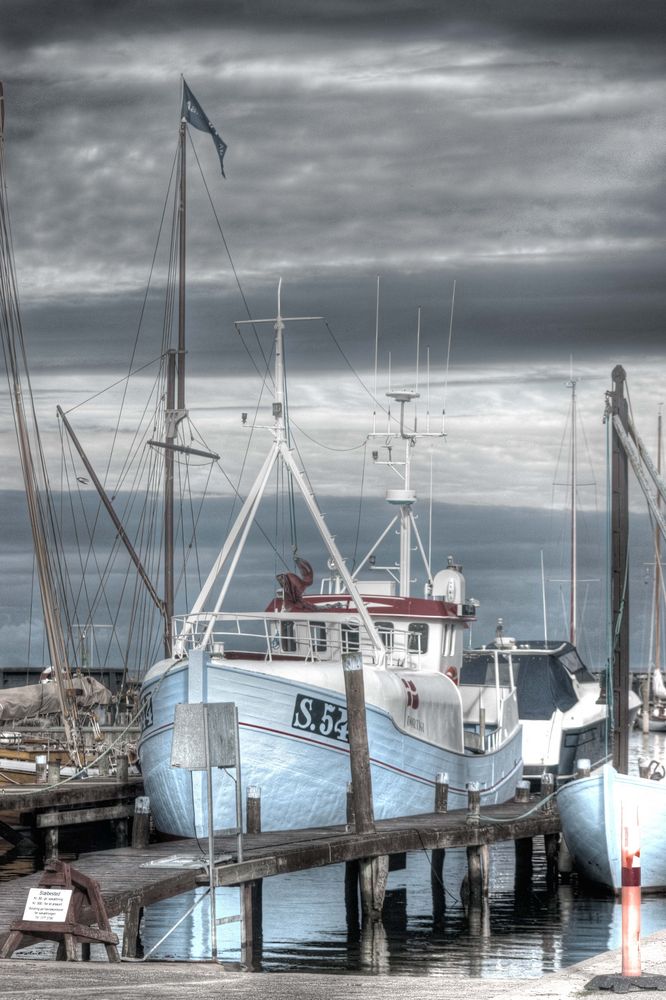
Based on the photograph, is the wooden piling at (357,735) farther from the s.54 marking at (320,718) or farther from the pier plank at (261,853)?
the s.54 marking at (320,718)

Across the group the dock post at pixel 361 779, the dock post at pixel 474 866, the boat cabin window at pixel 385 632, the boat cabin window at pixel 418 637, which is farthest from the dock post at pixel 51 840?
the boat cabin window at pixel 418 637

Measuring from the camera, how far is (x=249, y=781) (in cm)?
2288

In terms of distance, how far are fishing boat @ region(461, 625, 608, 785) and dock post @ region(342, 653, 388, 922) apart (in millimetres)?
13895

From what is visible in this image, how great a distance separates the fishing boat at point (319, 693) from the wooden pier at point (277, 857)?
959mm

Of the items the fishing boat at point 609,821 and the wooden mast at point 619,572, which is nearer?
the fishing boat at point 609,821

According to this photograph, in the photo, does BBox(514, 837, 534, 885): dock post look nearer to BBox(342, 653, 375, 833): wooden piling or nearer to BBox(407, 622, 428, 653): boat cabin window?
BBox(407, 622, 428, 653): boat cabin window

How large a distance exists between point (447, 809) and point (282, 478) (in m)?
7.00

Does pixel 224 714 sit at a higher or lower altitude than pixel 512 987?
higher

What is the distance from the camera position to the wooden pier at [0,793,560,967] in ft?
51.8

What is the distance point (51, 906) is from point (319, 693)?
1110 cm

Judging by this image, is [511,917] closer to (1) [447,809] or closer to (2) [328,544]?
(1) [447,809]

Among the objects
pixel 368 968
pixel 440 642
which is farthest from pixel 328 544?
pixel 368 968

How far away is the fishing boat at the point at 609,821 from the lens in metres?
21.8

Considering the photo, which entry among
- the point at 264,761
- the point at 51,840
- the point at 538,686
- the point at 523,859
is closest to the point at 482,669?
the point at 538,686
